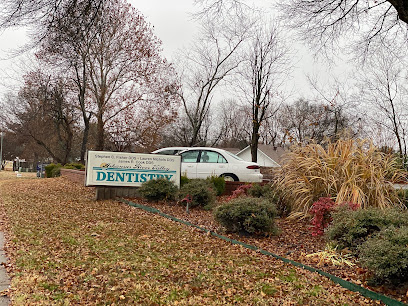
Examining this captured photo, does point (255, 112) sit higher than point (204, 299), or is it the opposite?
point (255, 112)

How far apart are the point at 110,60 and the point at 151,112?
4.67 metres

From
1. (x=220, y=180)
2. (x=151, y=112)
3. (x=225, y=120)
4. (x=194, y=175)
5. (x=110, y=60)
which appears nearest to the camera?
(x=220, y=180)

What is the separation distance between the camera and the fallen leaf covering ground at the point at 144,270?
387 cm

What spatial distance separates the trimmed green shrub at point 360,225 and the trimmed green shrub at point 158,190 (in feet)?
18.4

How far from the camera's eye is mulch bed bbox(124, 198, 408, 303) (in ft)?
14.3

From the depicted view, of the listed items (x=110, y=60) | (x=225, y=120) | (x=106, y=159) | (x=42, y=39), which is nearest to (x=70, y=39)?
(x=42, y=39)

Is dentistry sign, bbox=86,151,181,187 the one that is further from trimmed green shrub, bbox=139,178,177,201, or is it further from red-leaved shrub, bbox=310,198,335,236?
red-leaved shrub, bbox=310,198,335,236

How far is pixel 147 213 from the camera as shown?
362 inches

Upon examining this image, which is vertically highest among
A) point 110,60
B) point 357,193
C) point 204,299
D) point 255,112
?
point 110,60

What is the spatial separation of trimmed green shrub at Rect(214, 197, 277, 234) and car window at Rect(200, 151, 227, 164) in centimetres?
615

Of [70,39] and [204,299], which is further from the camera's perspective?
[70,39]

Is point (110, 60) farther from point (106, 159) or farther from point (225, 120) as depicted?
point (225, 120)

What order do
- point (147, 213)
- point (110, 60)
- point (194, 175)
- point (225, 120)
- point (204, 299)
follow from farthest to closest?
1. point (225, 120)
2. point (110, 60)
3. point (194, 175)
4. point (147, 213)
5. point (204, 299)

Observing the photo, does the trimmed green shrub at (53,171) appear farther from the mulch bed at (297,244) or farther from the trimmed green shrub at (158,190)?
the mulch bed at (297,244)
